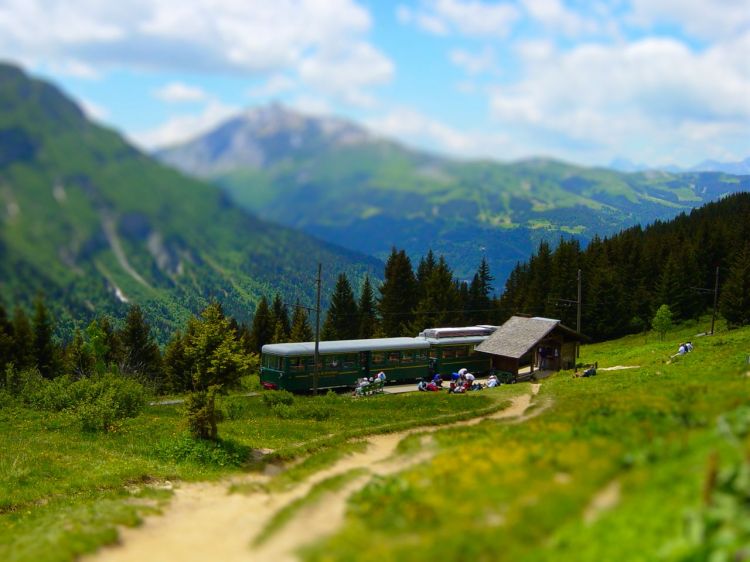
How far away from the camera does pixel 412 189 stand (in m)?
143

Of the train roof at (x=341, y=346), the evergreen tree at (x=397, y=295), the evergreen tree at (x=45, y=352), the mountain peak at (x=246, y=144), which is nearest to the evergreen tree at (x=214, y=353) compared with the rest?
the mountain peak at (x=246, y=144)

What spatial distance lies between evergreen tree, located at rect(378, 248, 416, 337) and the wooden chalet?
27.6 m

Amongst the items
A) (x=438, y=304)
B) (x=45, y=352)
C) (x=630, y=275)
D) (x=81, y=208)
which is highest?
(x=630, y=275)

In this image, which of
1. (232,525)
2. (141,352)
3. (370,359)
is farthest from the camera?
(141,352)

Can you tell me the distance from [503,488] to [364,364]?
36.9 meters

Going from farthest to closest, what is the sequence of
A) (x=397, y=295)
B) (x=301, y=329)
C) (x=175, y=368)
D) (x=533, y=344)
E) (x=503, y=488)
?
(x=397, y=295) < (x=301, y=329) < (x=175, y=368) < (x=533, y=344) < (x=503, y=488)

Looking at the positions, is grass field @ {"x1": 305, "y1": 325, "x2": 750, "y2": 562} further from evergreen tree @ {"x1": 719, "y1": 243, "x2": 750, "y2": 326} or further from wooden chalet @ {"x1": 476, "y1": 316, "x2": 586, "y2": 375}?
evergreen tree @ {"x1": 719, "y1": 243, "x2": 750, "y2": 326}

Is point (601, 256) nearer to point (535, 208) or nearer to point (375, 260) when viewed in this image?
point (535, 208)

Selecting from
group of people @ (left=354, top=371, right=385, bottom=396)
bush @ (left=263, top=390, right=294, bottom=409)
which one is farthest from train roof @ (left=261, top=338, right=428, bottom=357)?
bush @ (left=263, top=390, right=294, bottom=409)

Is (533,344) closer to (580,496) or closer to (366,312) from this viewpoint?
(366,312)

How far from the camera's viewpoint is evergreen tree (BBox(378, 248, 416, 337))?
80.9 m

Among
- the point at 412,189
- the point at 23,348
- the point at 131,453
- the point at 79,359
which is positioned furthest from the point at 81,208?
the point at 412,189

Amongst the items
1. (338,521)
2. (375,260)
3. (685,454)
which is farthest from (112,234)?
(375,260)

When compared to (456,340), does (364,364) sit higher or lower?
lower
